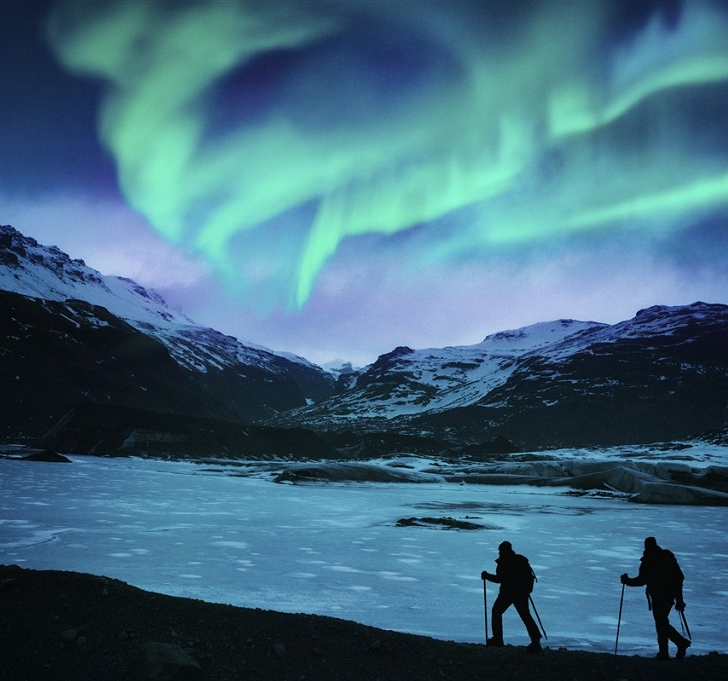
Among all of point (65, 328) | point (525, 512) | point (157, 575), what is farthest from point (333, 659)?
point (65, 328)

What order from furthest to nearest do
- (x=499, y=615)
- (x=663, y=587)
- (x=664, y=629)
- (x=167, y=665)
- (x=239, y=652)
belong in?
(x=499, y=615) → (x=663, y=587) → (x=664, y=629) → (x=239, y=652) → (x=167, y=665)

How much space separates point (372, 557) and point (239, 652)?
9.23m

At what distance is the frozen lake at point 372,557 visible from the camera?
35.3 ft

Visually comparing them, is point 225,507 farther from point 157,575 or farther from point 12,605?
point 12,605

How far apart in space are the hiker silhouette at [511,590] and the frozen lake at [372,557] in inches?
31.1

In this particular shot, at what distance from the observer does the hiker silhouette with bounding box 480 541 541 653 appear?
8.62m

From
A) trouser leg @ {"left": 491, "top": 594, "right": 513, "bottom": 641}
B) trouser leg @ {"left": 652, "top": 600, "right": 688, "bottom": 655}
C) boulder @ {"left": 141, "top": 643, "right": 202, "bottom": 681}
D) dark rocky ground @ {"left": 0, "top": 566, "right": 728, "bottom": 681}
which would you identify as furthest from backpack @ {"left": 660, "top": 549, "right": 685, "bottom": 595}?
boulder @ {"left": 141, "top": 643, "right": 202, "bottom": 681}

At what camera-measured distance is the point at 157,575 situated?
12.9 metres

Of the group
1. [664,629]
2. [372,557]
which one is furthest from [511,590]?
[372,557]

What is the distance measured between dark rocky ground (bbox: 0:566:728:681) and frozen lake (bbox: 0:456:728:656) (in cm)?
133

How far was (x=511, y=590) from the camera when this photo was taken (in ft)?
29.1

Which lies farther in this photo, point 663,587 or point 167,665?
point 663,587

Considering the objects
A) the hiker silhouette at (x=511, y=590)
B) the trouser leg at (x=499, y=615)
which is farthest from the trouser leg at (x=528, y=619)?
the trouser leg at (x=499, y=615)

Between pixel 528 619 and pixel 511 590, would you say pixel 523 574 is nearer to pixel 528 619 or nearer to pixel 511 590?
pixel 511 590
